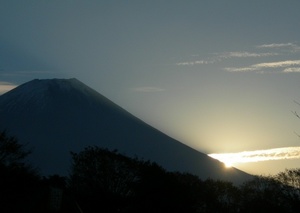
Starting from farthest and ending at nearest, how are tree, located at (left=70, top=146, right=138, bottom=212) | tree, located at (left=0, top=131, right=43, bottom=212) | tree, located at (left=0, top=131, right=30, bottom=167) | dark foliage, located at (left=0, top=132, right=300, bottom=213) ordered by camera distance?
tree, located at (left=70, top=146, right=138, bottom=212), dark foliage, located at (left=0, top=132, right=300, bottom=213), tree, located at (left=0, top=131, right=30, bottom=167), tree, located at (left=0, top=131, right=43, bottom=212)

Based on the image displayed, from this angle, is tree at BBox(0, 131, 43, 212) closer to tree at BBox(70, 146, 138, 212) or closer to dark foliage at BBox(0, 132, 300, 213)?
dark foliage at BBox(0, 132, 300, 213)

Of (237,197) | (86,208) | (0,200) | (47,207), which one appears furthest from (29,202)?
(237,197)

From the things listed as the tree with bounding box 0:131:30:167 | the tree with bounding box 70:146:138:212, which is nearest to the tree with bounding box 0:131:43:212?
the tree with bounding box 0:131:30:167

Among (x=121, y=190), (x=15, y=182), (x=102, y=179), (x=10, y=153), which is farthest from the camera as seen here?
(x=102, y=179)

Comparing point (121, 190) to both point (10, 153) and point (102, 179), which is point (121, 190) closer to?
point (102, 179)

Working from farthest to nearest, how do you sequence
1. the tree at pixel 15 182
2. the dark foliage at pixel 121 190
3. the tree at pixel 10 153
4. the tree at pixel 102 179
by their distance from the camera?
the tree at pixel 102 179 < the dark foliage at pixel 121 190 < the tree at pixel 10 153 < the tree at pixel 15 182

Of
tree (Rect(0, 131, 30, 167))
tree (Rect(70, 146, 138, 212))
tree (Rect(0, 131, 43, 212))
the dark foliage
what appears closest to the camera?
tree (Rect(0, 131, 43, 212))

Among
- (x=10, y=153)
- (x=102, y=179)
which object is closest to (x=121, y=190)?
(x=102, y=179)

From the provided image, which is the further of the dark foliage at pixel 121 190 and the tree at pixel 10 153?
the dark foliage at pixel 121 190

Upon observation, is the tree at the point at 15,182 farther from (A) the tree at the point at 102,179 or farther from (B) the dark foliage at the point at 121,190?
(A) the tree at the point at 102,179

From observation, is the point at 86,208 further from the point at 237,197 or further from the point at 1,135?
the point at 237,197

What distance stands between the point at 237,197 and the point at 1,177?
163 feet

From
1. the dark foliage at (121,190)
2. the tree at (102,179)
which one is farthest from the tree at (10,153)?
the tree at (102,179)

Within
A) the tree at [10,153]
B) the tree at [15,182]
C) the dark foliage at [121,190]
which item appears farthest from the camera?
the dark foliage at [121,190]
